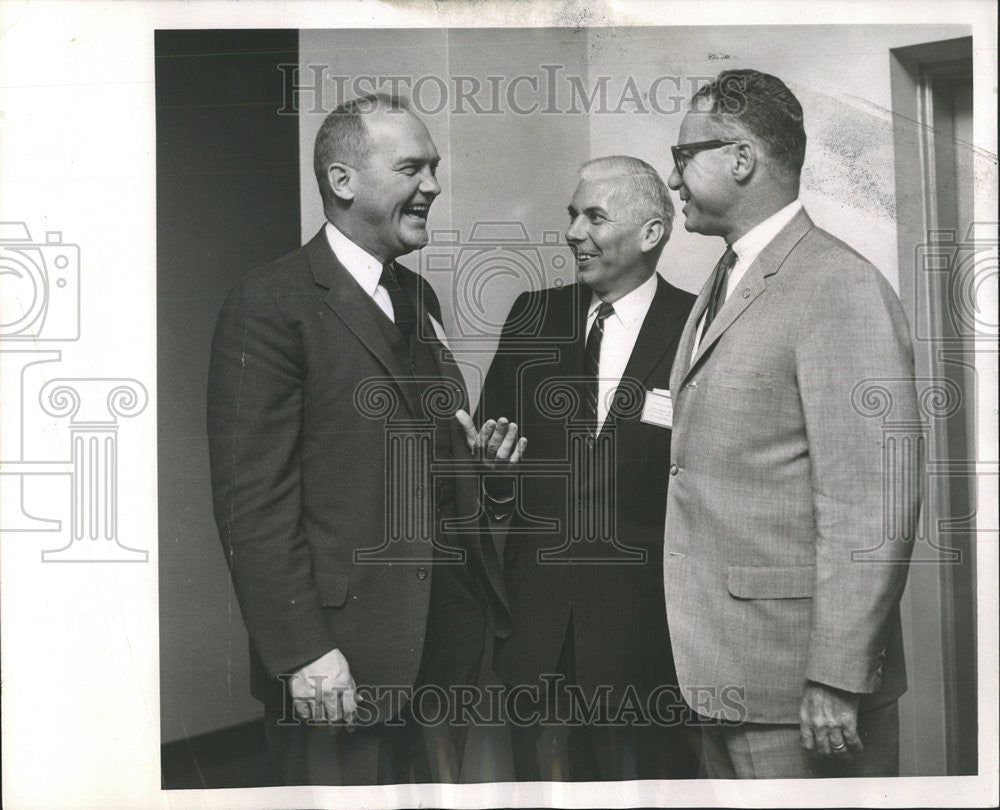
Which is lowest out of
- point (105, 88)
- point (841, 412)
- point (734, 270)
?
point (841, 412)

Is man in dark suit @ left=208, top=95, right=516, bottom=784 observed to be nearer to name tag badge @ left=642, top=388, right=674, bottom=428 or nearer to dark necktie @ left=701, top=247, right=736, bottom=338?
name tag badge @ left=642, top=388, right=674, bottom=428

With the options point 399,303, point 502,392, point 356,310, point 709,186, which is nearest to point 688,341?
point 709,186

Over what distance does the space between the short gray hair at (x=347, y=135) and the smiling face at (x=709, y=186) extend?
842mm

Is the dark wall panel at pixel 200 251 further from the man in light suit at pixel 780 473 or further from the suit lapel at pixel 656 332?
the man in light suit at pixel 780 473

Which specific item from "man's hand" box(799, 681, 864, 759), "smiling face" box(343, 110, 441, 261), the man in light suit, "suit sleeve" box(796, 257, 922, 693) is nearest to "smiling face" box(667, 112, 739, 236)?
the man in light suit

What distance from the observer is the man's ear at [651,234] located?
3162mm

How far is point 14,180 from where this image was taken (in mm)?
3260

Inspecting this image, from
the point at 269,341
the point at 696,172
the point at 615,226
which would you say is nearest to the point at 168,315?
the point at 269,341

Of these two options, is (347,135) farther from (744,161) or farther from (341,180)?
(744,161)

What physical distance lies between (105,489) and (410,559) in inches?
37.2

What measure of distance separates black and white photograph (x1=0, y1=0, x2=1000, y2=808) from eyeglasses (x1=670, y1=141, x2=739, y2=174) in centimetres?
2

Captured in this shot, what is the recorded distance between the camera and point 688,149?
3.17 metres

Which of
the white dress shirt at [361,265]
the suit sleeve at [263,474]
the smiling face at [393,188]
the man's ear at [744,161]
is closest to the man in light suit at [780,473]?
the man's ear at [744,161]

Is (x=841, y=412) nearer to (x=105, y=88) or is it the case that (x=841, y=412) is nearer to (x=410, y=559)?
(x=410, y=559)
